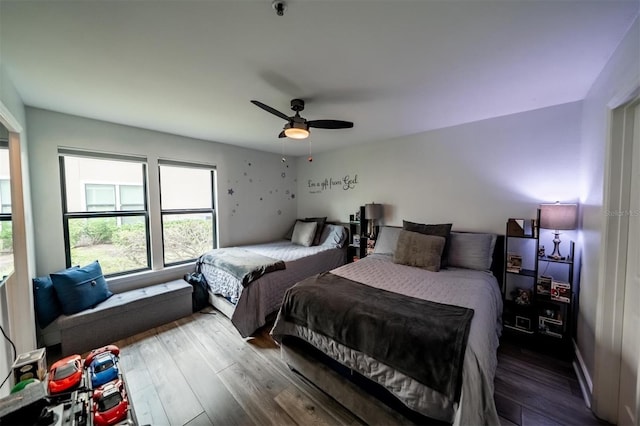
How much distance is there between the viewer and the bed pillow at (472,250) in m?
2.48

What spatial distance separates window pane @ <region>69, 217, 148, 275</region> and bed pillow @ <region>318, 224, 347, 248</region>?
8.45 feet

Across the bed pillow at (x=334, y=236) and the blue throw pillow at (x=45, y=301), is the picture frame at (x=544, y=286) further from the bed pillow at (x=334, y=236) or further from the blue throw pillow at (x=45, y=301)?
the blue throw pillow at (x=45, y=301)

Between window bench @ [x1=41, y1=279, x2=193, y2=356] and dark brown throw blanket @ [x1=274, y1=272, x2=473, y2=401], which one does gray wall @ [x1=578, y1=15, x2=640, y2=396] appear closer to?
dark brown throw blanket @ [x1=274, y1=272, x2=473, y2=401]

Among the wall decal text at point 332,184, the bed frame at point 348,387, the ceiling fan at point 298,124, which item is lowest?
the bed frame at point 348,387

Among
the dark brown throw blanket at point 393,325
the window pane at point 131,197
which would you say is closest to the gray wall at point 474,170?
the dark brown throw blanket at point 393,325

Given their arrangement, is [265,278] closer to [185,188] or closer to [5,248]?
[5,248]

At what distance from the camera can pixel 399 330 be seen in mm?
1389

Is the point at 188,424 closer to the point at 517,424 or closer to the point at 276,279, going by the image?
the point at 276,279

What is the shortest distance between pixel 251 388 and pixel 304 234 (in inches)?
96.4

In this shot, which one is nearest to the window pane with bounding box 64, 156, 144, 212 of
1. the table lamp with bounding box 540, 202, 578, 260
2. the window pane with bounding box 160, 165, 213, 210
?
the window pane with bounding box 160, 165, 213, 210

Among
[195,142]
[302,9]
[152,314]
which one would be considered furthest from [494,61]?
[152,314]

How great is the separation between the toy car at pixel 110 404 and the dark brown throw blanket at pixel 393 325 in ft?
3.44

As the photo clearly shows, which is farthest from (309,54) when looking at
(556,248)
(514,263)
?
(556,248)

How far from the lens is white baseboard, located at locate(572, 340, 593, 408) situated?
5.25 ft
